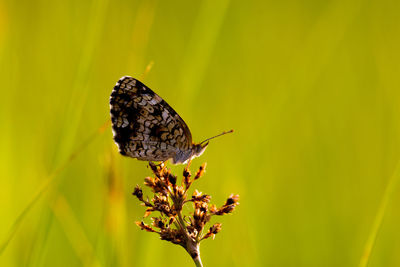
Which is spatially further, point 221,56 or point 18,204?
point 221,56

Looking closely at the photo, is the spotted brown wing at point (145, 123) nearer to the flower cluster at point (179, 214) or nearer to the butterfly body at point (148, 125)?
the butterfly body at point (148, 125)

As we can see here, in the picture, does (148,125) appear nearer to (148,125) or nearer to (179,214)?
(148,125)

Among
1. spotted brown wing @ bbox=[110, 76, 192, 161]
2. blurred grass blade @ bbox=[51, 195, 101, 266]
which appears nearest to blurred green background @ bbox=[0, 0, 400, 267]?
blurred grass blade @ bbox=[51, 195, 101, 266]

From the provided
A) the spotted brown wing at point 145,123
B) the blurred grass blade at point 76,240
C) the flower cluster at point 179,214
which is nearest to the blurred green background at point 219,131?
the blurred grass blade at point 76,240

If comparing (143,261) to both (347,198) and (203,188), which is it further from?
Answer: (347,198)

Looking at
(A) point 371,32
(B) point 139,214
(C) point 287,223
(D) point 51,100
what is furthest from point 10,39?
(A) point 371,32
